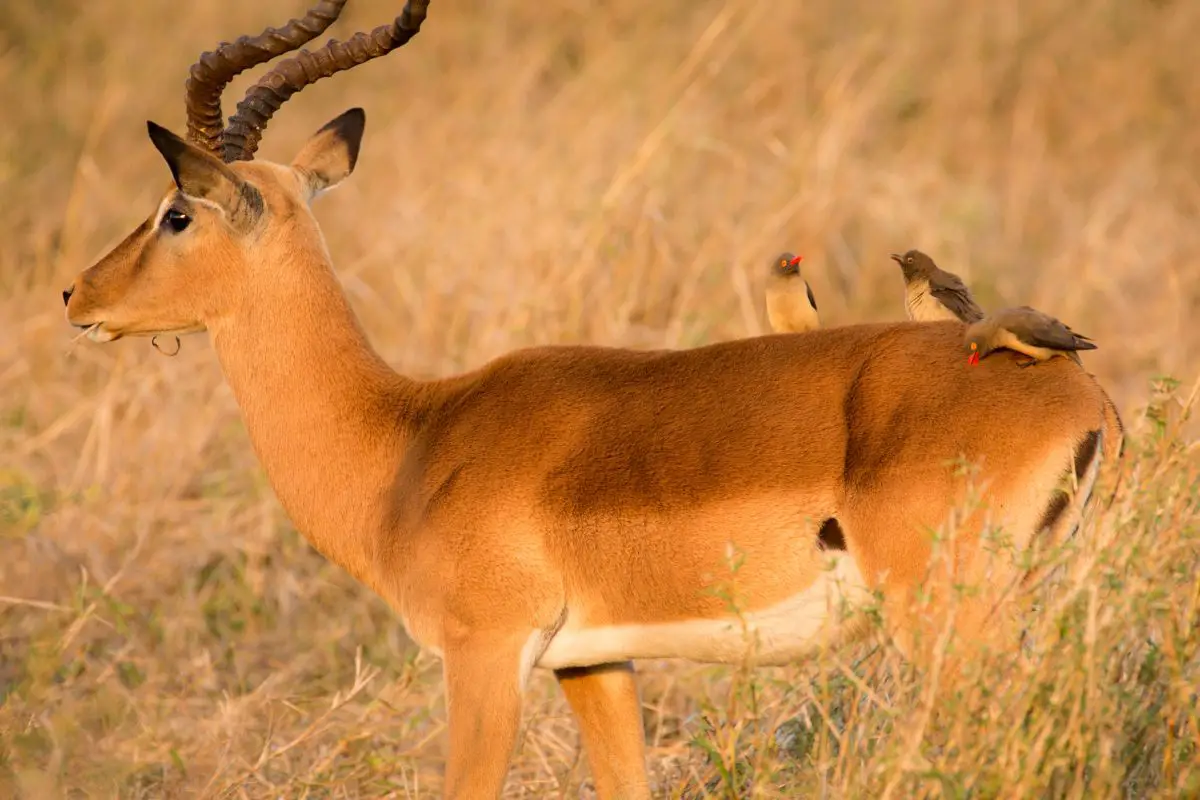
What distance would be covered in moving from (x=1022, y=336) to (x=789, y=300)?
1.36m

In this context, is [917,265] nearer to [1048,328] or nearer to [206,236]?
[1048,328]

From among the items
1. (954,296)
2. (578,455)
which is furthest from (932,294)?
(578,455)

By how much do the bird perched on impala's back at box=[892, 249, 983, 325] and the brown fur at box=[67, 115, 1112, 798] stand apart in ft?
2.15

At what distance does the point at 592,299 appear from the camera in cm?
811

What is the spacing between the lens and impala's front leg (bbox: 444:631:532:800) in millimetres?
4117

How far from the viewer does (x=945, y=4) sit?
13523 millimetres

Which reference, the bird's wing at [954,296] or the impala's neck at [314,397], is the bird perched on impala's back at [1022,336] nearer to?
the bird's wing at [954,296]

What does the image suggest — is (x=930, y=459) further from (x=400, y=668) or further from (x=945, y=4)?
(x=945, y=4)

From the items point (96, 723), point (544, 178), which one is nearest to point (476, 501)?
point (96, 723)

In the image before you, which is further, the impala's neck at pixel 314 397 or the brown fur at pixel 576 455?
the impala's neck at pixel 314 397

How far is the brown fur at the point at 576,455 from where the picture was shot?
3.75m

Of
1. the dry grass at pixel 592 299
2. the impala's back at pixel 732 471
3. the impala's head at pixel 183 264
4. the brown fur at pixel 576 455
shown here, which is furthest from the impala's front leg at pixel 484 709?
the impala's head at pixel 183 264

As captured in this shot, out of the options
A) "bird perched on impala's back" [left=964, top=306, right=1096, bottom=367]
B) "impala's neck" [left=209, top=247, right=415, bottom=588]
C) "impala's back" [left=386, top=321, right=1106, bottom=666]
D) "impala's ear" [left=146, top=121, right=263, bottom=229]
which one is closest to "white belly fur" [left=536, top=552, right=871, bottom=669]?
"impala's back" [left=386, top=321, right=1106, bottom=666]

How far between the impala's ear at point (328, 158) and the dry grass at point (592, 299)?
1.56 meters
